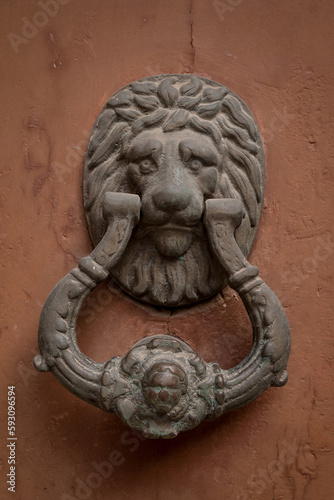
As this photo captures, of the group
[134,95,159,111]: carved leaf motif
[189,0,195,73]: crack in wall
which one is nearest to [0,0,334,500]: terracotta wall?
[189,0,195,73]: crack in wall

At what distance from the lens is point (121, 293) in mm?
1165

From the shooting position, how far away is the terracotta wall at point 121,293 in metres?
1.13

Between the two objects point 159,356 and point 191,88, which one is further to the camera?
point 191,88

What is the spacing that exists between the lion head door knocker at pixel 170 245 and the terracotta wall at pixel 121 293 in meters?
0.07

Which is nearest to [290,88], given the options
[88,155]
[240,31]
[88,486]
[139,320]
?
[240,31]

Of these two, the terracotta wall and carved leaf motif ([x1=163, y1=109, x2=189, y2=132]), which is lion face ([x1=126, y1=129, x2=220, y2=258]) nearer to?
carved leaf motif ([x1=163, y1=109, x2=189, y2=132])

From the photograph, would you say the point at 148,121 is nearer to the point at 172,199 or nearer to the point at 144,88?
the point at 144,88

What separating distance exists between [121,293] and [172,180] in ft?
0.96

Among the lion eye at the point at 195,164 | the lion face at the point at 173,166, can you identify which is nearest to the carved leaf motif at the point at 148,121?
the lion face at the point at 173,166

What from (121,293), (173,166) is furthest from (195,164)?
(121,293)

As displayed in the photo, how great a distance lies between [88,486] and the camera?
112 centimetres

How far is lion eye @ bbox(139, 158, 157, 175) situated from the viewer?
41.8 inches

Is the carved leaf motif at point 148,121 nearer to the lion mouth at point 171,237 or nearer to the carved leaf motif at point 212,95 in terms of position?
the carved leaf motif at point 212,95

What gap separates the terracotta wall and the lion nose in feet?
0.77
